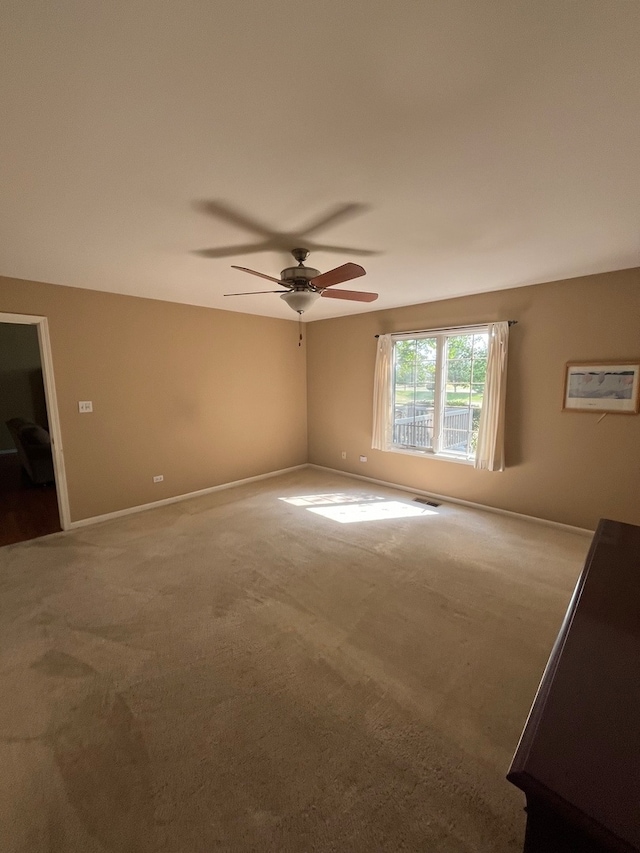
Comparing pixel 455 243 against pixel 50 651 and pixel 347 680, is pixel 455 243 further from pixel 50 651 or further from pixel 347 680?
pixel 50 651

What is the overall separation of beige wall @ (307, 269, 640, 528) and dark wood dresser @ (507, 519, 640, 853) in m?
2.88

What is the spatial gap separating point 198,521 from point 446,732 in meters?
2.99

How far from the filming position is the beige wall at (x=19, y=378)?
22.0 feet

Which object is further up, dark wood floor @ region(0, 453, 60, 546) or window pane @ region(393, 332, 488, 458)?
window pane @ region(393, 332, 488, 458)

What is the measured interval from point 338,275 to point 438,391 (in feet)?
8.62

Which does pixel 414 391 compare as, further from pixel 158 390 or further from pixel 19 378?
pixel 19 378

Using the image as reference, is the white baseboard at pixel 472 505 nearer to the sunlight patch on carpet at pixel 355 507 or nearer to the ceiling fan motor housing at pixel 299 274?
the sunlight patch on carpet at pixel 355 507

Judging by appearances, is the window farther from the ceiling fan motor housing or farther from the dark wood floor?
the dark wood floor

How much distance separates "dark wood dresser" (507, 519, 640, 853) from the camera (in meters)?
0.57

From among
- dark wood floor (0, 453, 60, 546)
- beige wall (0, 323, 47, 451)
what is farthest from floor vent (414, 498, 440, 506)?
beige wall (0, 323, 47, 451)

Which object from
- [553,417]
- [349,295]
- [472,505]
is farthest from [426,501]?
[349,295]

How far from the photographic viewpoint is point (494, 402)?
3787 mm

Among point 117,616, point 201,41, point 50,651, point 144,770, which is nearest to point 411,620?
point 144,770

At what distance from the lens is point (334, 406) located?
18.2 feet
